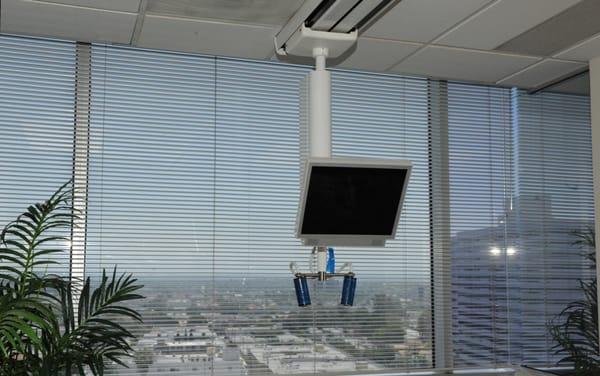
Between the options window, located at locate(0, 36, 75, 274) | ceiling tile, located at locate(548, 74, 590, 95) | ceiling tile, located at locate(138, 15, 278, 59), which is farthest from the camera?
ceiling tile, located at locate(548, 74, 590, 95)

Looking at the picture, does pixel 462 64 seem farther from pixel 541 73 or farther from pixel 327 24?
pixel 327 24

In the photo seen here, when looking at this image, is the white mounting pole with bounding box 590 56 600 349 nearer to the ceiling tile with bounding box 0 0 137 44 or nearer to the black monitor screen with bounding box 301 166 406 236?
the black monitor screen with bounding box 301 166 406 236

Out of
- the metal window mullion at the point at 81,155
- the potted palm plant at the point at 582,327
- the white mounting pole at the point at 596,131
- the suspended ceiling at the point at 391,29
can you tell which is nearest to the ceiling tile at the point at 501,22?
the suspended ceiling at the point at 391,29

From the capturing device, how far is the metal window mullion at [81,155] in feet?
11.5

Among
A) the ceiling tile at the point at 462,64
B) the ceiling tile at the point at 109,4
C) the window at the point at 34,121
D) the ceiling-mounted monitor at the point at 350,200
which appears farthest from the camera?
the ceiling tile at the point at 462,64

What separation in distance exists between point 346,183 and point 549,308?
80.4 inches

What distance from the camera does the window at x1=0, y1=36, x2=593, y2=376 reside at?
3.55 m

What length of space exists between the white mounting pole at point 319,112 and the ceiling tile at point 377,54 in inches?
18.4

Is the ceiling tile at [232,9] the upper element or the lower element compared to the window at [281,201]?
upper

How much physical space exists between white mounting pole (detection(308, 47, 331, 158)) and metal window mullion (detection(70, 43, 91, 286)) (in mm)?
1273

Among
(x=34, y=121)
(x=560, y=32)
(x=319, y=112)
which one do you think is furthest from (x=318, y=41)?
(x=34, y=121)

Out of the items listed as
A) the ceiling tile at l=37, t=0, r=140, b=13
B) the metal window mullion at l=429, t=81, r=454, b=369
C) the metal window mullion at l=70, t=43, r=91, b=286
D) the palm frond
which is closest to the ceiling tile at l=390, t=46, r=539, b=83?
the metal window mullion at l=429, t=81, r=454, b=369

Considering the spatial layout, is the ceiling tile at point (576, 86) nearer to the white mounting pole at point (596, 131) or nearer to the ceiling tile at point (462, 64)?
the white mounting pole at point (596, 131)

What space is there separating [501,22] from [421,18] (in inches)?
15.9
